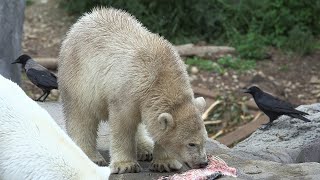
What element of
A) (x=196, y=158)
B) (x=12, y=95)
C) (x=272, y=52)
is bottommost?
(x=272, y=52)

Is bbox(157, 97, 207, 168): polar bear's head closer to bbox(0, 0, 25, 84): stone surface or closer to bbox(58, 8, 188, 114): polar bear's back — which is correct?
bbox(58, 8, 188, 114): polar bear's back

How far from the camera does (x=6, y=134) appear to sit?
532 centimetres

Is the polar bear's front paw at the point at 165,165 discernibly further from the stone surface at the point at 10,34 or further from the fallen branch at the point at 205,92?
the fallen branch at the point at 205,92

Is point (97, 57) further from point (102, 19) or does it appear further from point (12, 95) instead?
point (12, 95)

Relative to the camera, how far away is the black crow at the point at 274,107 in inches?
330

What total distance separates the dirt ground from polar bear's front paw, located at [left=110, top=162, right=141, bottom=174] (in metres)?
5.04

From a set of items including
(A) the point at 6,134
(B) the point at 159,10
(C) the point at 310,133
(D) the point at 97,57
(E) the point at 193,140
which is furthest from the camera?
(B) the point at 159,10

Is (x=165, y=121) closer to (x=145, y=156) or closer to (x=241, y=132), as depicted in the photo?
(x=145, y=156)

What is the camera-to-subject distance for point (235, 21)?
552 inches

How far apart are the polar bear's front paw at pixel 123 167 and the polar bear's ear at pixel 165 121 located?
1.67 ft

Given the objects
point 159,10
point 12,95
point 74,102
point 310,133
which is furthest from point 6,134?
point 159,10

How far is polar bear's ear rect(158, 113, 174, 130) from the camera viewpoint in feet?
20.6

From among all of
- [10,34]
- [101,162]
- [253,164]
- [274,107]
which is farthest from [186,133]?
[10,34]

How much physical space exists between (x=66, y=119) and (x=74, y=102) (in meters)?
0.24
